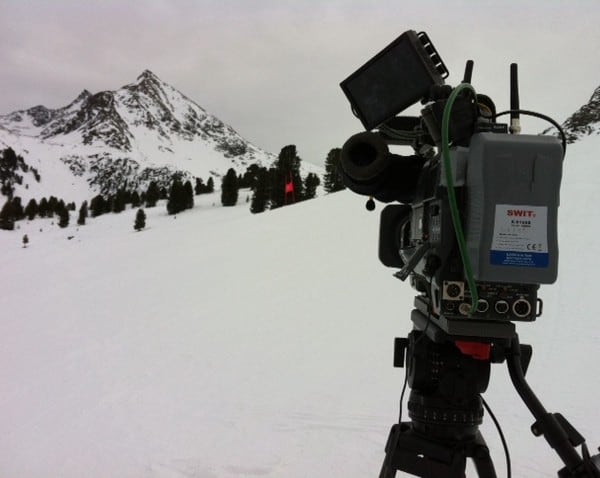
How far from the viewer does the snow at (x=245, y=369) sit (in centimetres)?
358

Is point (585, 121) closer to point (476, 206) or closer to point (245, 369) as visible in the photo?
point (245, 369)

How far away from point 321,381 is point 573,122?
149 ft

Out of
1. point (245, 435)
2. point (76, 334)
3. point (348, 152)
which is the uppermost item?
point (348, 152)

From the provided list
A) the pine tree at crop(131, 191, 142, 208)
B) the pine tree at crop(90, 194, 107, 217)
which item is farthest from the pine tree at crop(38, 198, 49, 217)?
the pine tree at crop(131, 191, 142, 208)

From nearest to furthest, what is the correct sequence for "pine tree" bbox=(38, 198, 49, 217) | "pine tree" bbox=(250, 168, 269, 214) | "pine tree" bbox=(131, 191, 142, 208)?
"pine tree" bbox=(250, 168, 269, 214)
"pine tree" bbox=(131, 191, 142, 208)
"pine tree" bbox=(38, 198, 49, 217)

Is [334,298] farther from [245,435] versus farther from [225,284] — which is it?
[245,435]

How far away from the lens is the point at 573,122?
3997 cm

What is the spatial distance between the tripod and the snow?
2.00m

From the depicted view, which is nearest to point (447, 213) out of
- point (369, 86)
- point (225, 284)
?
point (369, 86)

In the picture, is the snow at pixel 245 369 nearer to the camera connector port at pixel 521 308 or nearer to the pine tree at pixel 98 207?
the camera connector port at pixel 521 308

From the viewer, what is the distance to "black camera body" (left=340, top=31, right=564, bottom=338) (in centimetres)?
118

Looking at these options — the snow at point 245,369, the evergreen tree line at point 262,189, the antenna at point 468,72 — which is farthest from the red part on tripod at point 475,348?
the evergreen tree line at point 262,189

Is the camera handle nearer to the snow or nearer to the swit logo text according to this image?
the swit logo text

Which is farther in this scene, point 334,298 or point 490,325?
point 334,298
